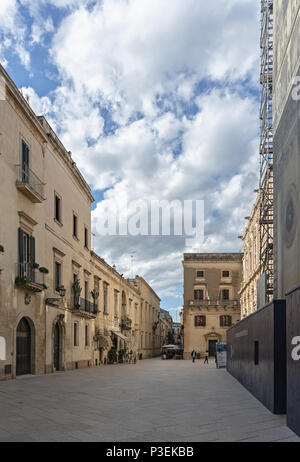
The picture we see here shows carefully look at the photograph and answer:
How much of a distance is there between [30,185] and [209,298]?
1591 inches

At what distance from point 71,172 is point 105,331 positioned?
574 inches

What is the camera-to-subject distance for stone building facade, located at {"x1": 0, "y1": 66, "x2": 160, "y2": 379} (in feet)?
61.1

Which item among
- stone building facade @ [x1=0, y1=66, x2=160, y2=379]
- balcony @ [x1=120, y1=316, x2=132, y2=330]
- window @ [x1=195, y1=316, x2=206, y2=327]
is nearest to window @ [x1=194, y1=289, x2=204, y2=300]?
window @ [x1=195, y1=316, x2=206, y2=327]

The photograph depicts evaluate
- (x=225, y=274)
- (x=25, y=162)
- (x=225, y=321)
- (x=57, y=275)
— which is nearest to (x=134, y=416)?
(x=25, y=162)

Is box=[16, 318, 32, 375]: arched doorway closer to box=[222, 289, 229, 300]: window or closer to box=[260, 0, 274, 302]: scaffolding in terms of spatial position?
box=[260, 0, 274, 302]: scaffolding

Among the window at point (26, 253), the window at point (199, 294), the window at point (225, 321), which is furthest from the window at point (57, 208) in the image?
the window at point (225, 321)

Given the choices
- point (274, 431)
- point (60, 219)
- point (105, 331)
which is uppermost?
point (60, 219)

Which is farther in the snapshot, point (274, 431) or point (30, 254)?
point (30, 254)

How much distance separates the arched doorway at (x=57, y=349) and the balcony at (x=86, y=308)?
232 centimetres

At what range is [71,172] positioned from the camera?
29500 millimetres

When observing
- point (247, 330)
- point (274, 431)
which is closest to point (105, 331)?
point (247, 330)

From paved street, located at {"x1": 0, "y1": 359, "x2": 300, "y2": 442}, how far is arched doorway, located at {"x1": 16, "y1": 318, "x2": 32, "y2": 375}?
5061 millimetres
